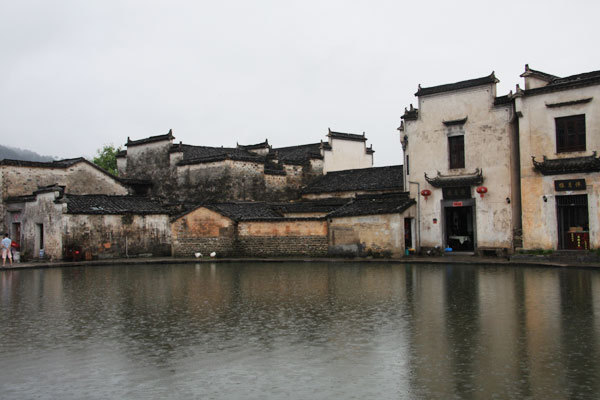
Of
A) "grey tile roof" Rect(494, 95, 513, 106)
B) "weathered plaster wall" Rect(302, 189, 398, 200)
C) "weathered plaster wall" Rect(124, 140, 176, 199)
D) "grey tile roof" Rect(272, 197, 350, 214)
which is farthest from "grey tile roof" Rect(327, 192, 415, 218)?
"weathered plaster wall" Rect(124, 140, 176, 199)

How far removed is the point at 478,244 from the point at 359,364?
2099cm

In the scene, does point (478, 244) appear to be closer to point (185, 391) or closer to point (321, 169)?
point (321, 169)

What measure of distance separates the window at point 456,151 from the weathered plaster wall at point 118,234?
611 inches

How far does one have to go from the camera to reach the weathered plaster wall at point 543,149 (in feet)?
78.3

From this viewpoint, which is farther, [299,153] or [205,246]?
[299,153]

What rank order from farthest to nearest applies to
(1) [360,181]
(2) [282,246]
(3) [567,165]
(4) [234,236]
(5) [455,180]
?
(1) [360,181] → (4) [234,236] → (2) [282,246] → (5) [455,180] → (3) [567,165]

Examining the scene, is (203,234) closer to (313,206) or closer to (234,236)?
(234,236)

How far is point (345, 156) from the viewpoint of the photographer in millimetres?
42688

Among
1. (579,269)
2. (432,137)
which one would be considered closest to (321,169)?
(432,137)

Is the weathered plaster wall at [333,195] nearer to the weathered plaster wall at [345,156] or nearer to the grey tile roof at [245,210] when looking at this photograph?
the weathered plaster wall at [345,156]

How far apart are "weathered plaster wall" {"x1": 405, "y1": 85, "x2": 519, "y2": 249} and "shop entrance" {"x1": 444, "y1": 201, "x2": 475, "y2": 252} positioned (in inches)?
29.0

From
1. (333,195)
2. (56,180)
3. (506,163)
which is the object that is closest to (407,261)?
(506,163)

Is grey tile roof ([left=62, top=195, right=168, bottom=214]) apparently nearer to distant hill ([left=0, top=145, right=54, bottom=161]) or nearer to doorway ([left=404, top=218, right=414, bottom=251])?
doorway ([left=404, top=218, right=414, bottom=251])

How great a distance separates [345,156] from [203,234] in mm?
14720
